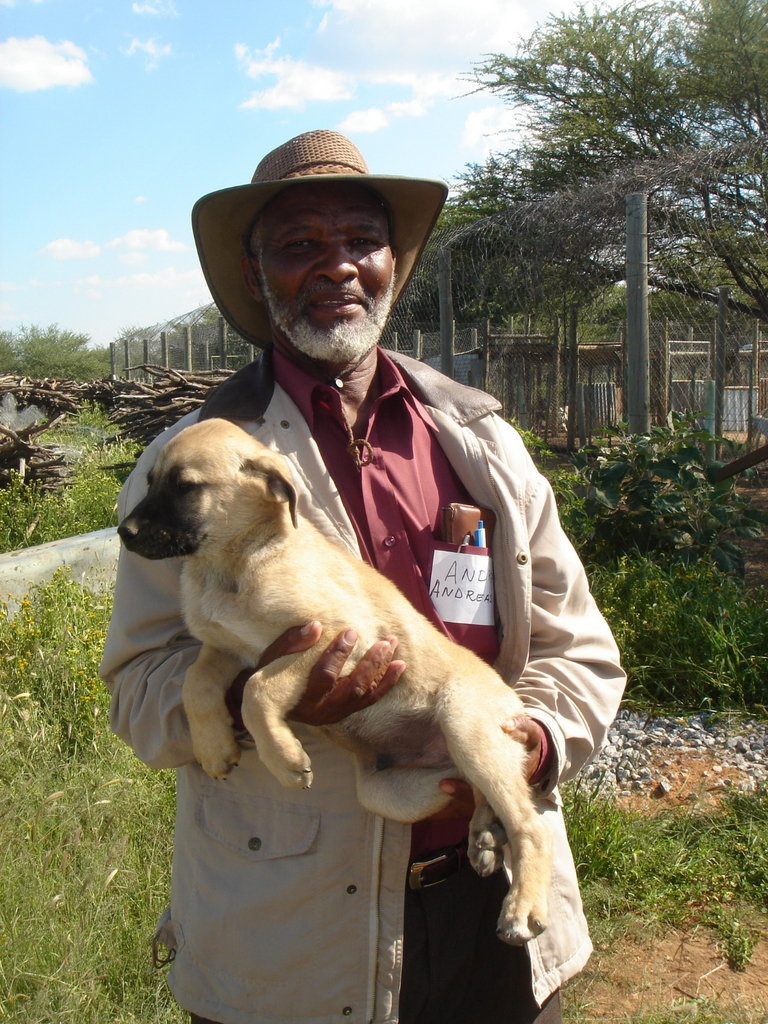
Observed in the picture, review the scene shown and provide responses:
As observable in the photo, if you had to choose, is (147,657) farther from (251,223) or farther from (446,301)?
(446,301)

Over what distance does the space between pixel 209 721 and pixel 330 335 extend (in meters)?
1.06

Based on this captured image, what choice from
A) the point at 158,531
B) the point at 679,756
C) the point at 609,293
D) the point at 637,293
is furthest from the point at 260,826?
the point at 609,293

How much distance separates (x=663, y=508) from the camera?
605 cm

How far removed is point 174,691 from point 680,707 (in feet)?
12.6

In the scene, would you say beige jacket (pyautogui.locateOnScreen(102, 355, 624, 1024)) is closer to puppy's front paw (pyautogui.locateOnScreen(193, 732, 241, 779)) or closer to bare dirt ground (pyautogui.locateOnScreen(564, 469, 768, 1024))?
puppy's front paw (pyautogui.locateOnScreen(193, 732, 241, 779))

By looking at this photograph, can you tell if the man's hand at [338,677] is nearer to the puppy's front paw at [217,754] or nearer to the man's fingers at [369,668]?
the man's fingers at [369,668]

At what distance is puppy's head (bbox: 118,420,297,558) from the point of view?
241 centimetres

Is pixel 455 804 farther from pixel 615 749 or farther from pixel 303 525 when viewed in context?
pixel 615 749

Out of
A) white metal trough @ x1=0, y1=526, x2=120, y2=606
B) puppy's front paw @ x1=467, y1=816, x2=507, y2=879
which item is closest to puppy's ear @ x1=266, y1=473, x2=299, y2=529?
puppy's front paw @ x1=467, y1=816, x2=507, y2=879

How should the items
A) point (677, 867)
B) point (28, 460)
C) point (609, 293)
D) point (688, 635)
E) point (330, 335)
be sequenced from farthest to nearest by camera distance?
point (609, 293) → point (28, 460) → point (688, 635) → point (677, 867) → point (330, 335)

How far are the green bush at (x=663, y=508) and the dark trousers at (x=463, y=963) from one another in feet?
13.4

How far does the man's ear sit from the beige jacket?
1.00 feet

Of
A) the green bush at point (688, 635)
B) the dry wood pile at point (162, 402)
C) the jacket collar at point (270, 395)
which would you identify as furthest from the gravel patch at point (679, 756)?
the dry wood pile at point (162, 402)

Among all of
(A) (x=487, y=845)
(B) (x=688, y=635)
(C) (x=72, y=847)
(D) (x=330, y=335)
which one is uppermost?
(D) (x=330, y=335)
